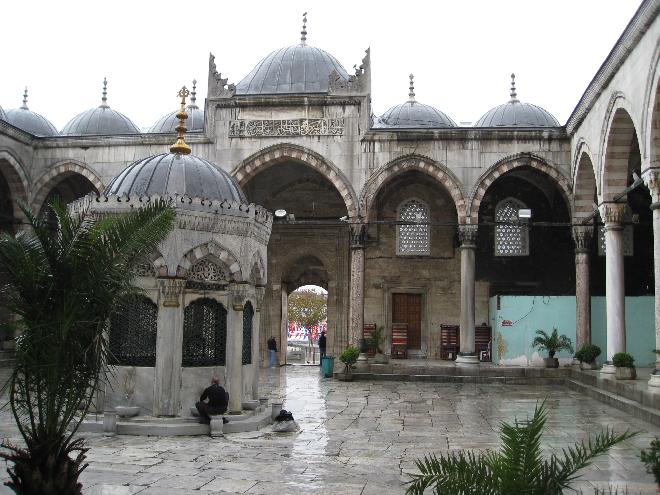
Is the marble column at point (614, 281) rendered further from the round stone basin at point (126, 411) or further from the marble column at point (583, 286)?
the round stone basin at point (126, 411)

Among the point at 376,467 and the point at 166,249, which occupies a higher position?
the point at 166,249

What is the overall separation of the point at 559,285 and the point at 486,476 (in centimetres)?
1694

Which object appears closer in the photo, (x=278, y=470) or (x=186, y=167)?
(x=278, y=470)

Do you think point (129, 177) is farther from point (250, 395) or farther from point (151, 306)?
point (250, 395)

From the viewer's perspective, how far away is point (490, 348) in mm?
18719

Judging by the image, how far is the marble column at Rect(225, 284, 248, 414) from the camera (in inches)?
347

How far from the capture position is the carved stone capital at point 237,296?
8922 millimetres

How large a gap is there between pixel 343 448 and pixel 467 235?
10.1 metres

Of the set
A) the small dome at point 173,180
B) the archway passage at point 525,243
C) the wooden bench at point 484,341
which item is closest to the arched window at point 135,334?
the small dome at point 173,180

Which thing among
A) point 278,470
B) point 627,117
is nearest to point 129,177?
point 278,470

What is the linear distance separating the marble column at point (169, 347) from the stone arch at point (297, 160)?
9.22 m

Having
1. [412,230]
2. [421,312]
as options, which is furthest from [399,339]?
[412,230]

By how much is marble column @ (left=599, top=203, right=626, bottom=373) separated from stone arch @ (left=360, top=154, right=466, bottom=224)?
153 inches

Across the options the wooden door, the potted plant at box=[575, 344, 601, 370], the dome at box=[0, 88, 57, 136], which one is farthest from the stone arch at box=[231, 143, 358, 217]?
the dome at box=[0, 88, 57, 136]
